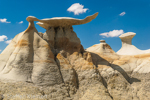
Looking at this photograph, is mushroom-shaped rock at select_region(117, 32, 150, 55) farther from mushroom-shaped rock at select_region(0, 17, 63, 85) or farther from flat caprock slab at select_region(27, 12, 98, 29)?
mushroom-shaped rock at select_region(0, 17, 63, 85)

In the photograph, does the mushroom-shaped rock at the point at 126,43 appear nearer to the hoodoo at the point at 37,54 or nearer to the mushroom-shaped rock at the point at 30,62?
the hoodoo at the point at 37,54

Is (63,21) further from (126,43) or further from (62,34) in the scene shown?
(126,43)

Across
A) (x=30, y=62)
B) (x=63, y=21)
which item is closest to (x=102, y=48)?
(x=63, y=21)

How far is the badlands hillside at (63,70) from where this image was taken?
11906 millimetres

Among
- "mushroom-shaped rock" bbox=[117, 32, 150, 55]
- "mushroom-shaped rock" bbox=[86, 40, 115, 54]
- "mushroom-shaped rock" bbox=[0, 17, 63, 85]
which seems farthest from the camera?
"mushroom-shaped rock" bbox=[117, 32, 150, 55]

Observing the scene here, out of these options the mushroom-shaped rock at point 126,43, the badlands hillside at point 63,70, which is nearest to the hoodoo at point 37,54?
the badlands hillside at point 63,70

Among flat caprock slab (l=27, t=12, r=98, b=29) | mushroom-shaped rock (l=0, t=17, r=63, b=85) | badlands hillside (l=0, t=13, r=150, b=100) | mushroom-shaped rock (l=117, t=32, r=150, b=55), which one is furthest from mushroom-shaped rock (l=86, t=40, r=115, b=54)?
mushroom-shaped rock (l=0, t=17, r=63, b=85)

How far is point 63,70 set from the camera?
14.5m

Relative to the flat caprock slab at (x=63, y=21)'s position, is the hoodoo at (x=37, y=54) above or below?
below

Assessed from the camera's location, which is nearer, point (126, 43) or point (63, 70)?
point (63, 70)

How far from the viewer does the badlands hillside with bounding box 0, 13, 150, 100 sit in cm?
1191

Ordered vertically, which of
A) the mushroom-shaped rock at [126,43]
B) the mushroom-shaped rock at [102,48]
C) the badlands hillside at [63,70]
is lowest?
the badlands hillside at [63,70]

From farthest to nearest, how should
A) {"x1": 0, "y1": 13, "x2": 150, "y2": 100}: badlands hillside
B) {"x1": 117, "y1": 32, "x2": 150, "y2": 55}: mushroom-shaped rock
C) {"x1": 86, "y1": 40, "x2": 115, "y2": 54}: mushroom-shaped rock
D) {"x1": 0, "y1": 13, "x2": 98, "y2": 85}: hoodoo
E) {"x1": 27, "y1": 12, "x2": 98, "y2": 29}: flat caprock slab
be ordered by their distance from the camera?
1. {"x1": 117, "y1": 32, "x2": 150, "y2": 55}: mushroom-shaped rock
2. {"x1": 86, "y1": 40, "x2": 115, "y2": 54}: mushroom-shaped rock
3. {"x1": 27, "y1": 12, "x2": 98, "y2": 29}: flat caprock slab
4. {"x1": 0, "y1": 13, "x2": 98, "y2": 85}: hoodoo
5. {"x1": 0, "y1": 13, "x2": 150, "y2": 100}: badlands hillside

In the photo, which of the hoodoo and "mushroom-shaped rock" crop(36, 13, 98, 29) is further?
"mushroom-shaped rock" crop(36, 13, 98, 29)
